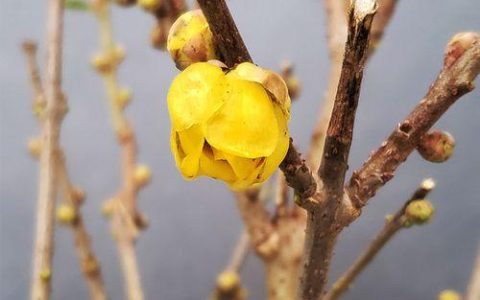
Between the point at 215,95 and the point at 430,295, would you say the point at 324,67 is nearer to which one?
the point at 430,295

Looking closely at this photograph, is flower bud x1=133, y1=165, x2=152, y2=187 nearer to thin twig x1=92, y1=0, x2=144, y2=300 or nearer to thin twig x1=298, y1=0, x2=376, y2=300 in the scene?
thin twig x1=92, y1=0, x2=144, y2=300

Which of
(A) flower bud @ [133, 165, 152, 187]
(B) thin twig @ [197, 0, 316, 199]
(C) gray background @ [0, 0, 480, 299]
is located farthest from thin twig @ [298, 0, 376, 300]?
(C) gray background @ [0, 0, 480, 299]

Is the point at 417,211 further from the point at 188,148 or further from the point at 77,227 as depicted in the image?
the point at 77,227

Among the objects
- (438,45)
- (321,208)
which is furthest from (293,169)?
(438,45)

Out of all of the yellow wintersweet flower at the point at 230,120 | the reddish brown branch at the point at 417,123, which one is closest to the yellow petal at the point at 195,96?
the yellow wintersweet flower at the point at 230,120

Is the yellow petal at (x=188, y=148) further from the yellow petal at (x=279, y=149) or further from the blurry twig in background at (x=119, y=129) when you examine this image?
the blurry twig in background at (x=119, y=129)

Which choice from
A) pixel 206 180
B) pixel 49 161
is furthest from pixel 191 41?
pixel 206 180
